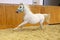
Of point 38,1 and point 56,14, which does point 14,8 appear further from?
point 38,1

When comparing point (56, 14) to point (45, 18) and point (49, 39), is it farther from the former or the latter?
point (49, 39)

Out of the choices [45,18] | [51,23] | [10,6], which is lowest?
[51,23]

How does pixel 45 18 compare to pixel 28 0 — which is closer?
pixel 45 18

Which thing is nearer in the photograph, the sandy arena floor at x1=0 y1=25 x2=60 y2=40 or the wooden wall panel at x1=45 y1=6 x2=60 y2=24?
the sandy arena floor at x1=0 y1=25 x2=60 y2=40

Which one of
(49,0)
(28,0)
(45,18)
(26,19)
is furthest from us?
(49,0)

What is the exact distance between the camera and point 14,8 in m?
3.77

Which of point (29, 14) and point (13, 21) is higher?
point (29, 14)

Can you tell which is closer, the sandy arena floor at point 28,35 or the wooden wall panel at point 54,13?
the sandy arena floor at point 28,35

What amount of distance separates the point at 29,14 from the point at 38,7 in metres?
1.32

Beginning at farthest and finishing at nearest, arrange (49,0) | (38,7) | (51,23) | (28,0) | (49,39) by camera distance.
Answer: (49,0) → (28,0) → (51,23) → (38,7) → (49,39)

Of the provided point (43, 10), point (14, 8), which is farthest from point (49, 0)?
point (14, 8)

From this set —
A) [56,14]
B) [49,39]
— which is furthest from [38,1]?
[49,39]

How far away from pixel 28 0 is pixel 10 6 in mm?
2143

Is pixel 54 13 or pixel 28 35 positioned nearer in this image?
pixel 28 35
